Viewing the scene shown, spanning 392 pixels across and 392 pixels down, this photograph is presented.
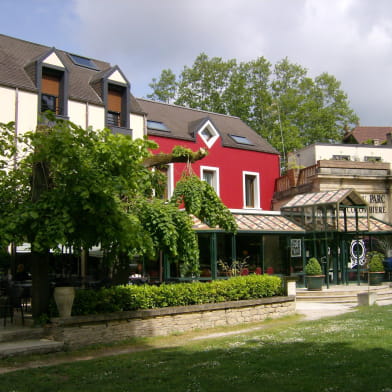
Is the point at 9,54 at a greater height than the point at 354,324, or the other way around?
the point at 9,54

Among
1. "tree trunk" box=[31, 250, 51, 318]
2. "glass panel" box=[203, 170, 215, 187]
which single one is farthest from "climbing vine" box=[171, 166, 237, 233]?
"glass panel" box=[203, 170, 215, 187]

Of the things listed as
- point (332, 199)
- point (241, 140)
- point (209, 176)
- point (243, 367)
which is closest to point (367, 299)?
point (332, 199)

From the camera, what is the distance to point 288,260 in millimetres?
21188

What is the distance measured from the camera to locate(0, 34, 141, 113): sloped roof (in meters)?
19.0

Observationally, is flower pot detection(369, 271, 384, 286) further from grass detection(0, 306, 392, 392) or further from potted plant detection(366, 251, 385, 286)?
grass detection(0, 306, 392, 392)

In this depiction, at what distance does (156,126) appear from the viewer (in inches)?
953

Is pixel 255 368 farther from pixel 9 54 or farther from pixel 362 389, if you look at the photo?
pixel 9 54

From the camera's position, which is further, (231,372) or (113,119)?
(113,119)

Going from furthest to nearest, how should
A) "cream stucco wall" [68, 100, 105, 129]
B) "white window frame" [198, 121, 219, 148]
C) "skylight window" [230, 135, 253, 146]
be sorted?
"skylight window" [230, 135, 253, 146]
"white window frame" [198, 121, 219, 148]
"cream stucco wall" [68, 100, 105, 129]

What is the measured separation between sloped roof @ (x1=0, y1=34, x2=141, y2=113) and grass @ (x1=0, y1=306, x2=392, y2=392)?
12954mm

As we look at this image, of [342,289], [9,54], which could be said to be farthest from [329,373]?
[9,54]

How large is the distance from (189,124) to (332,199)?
8941 mm

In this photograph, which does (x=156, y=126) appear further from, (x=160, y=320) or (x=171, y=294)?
(x=160, y=320)

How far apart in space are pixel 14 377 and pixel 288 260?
15.6m
